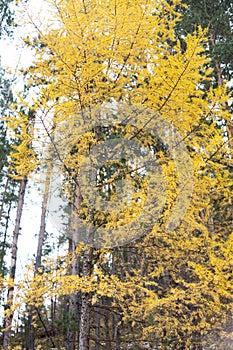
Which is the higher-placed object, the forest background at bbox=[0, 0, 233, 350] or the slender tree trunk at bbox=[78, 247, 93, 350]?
the forest background at bbox=[0, 0, 233, 350]

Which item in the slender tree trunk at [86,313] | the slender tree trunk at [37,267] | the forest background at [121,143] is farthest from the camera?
the slender tree trunk at [37,267]

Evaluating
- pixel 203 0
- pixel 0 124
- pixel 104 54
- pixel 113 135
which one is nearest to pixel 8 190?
pixel 0 124

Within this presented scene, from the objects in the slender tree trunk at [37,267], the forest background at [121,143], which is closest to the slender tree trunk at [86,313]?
the forest background at [121,143]

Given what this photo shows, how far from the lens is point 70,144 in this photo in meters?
4.02

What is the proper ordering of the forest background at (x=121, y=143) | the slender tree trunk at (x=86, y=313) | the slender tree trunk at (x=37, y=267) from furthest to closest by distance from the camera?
the slender tree trunk at (x=37, y=267) → the slender tree trunk at (x=86, y=313) → the forest background at (x=121, y=143)

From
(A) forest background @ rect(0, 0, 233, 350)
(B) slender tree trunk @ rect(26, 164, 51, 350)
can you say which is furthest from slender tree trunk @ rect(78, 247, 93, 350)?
(B) slender tree trunk @ rect(26, 164, 51, 350)

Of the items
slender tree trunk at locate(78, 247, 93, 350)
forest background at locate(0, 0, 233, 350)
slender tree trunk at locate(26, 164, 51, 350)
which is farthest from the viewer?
slender tree trunk at locate(26, 164, 51, 350)

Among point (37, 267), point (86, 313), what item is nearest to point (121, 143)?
point (86, 313)

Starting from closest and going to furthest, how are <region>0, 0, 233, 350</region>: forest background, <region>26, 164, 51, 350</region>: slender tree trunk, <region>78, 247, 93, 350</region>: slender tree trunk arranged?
<region>0, 0, 233, 350</region>: forest background, <region>78, 247, 93, 350</region>: slender tree trunk, <region>26, 164, 51, 350</region>: slender tree trunk

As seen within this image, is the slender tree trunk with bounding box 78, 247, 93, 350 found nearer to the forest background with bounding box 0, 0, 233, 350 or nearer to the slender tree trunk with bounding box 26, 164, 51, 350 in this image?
the forest background with bounding box 0, 0, 233, 350

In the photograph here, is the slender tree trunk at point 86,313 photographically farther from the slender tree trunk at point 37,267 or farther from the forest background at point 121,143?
the slender tree trunk at point 37,267

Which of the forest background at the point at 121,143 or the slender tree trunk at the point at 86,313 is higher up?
the forest background at the point at 121,143

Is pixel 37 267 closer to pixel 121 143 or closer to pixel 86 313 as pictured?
pixel 86 313

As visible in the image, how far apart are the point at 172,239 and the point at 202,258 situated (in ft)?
1.82
